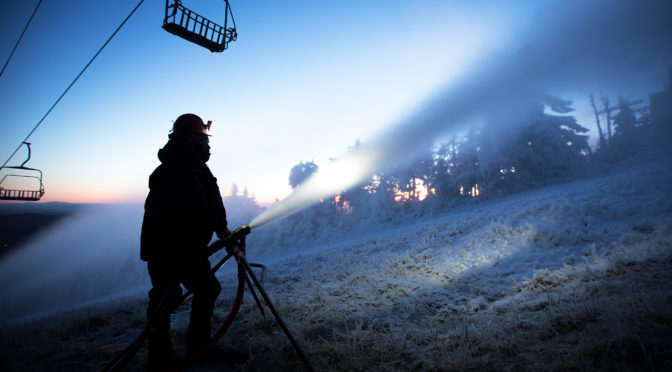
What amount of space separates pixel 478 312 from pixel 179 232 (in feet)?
17.0

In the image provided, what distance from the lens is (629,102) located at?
3234cm

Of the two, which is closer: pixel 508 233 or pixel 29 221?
pixel 508 233

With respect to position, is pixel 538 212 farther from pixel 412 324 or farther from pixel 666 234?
pixel 412 324

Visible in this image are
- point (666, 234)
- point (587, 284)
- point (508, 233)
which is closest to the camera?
point (587, 284)

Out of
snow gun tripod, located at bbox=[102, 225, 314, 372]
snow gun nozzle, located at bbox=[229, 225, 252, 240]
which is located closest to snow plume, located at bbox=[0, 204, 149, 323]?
snow gun tripod, located at bbox=[102, 225, 314, 372]

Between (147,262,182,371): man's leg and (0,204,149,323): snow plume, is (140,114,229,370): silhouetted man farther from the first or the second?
(0,204,149,323): snow plume

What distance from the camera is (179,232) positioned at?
321 cm

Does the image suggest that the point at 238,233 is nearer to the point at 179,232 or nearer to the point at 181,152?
the point at 179,232

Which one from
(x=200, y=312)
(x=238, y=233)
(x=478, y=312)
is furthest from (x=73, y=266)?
(x=478, y=312)

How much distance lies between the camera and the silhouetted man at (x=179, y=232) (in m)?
3.15

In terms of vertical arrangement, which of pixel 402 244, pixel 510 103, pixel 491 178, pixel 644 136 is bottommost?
pixel 402 244

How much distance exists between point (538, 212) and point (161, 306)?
13.0 metres

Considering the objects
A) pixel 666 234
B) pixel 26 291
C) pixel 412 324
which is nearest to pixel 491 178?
pixel 666 234

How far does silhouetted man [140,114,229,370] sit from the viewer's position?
10.3ft
